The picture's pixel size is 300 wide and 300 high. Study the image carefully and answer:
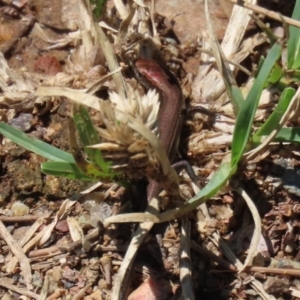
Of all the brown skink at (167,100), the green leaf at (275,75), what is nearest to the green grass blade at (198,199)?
the brown skink at (167,100)

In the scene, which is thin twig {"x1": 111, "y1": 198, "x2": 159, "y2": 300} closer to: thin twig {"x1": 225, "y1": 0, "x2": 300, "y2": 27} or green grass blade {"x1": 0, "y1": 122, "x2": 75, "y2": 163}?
green grass blade {"x1": 0, "y1": 122, "x2": 75, "y2": 163}

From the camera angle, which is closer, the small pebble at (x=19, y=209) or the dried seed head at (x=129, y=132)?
the dried seed head at (x=129, y=132)

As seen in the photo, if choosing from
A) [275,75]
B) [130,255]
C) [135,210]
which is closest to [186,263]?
[130,255]

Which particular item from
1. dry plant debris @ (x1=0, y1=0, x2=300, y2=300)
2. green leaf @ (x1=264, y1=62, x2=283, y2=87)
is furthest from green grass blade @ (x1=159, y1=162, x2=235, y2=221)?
green leaf @ (x1=264, y1=62, x2=283, y2=87)

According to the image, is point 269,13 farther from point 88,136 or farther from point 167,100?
point 88,136

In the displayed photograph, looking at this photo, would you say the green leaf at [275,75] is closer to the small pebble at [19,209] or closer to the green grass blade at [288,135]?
the green grass blade at [288,135]

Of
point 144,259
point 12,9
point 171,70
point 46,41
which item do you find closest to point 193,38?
point 171,70
